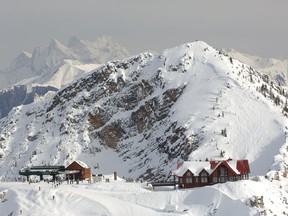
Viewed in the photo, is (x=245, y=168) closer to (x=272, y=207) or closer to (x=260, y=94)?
(x=272, y=207)

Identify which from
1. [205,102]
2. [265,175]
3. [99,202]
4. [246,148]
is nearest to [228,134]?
[246,148]

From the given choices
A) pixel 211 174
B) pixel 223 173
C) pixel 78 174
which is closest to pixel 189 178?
pixel 211 174

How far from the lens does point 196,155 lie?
164625 mm

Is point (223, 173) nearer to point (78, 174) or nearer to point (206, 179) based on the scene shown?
point (206, 179)

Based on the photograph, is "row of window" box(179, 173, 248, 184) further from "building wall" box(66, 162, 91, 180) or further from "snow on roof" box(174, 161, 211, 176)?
"building wall" box(66, 162, 91, 180)

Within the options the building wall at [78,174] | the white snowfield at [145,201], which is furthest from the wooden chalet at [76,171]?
the white snowfield at [145,201]

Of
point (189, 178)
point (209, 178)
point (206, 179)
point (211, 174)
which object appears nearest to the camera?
point (211, 174)

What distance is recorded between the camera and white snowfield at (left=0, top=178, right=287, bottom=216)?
119m

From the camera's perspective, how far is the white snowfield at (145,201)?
4673 inches

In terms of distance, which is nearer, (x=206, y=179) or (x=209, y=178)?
(x=209, y=178)

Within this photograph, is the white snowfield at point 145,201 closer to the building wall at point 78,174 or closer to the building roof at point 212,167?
the building roof at point 212,167

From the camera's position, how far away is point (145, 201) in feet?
410

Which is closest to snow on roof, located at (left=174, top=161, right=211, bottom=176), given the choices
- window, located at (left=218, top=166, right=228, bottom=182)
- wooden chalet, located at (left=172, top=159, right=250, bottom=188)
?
wooden chalet, located at (left=172, top=159, right=250, bottom=188)

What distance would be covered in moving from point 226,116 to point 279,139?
24153 mm
